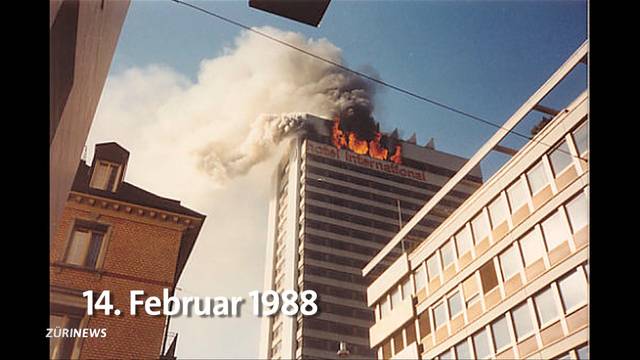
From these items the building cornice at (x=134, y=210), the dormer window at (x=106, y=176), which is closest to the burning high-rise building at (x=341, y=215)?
the dormer window at (x=106, y=176)

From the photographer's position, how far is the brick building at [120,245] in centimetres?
666

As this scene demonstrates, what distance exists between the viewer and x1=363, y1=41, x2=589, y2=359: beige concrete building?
547 inches

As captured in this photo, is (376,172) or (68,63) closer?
(68,63)

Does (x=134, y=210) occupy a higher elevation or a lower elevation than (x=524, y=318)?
lower

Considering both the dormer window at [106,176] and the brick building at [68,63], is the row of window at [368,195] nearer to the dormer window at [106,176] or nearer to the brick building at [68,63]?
the dormer window at [106,176]

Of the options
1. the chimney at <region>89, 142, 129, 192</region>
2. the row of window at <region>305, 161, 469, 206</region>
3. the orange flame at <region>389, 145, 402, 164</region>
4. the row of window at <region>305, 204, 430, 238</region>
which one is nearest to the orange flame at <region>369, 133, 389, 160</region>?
the orange flame at <region>389, 145, 402, 164</region>

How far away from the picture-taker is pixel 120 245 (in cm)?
918

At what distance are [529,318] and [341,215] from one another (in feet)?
171

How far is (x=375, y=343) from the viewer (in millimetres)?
24094

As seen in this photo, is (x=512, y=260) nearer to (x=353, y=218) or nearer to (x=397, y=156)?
(x=397, y=156)

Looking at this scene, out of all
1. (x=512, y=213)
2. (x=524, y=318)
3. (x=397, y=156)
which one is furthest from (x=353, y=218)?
(x=524, y=318)

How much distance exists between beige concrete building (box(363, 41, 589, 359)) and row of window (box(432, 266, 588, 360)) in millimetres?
28
